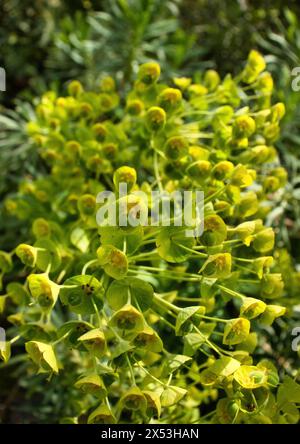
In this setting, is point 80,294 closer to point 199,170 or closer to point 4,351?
point 4,351

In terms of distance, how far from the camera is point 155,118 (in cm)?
97

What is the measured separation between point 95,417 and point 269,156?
537 mm

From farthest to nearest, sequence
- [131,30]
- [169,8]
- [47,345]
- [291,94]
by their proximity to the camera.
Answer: [169,8], [131,30], [291,94], [47,345]

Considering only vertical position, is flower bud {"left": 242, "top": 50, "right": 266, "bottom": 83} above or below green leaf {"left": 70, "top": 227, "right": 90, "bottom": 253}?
above

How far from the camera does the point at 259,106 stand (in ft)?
3.58

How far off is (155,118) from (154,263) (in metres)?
0.24

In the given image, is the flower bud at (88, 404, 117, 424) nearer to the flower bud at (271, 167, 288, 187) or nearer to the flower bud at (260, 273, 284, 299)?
the flower bud at (260, 273, 284, 299)

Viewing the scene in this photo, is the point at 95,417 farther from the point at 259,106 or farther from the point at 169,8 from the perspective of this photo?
the point at 169,8

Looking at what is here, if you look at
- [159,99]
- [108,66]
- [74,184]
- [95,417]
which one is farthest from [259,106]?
[108,66]

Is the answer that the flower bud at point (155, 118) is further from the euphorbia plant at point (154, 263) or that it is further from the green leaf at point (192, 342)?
the green leaf at point (192, 342)

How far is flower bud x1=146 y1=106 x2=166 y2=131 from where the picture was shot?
0.97 metres

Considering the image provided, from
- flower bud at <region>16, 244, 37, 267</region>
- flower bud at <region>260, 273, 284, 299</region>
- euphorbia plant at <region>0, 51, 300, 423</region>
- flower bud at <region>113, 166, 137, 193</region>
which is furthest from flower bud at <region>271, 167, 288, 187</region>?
flower bud at <region>16, 244, 37, 267</region>

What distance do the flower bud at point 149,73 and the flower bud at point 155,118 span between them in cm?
8

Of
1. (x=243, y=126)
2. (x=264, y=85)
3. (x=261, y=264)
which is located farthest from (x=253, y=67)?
(x=261, y=264)
